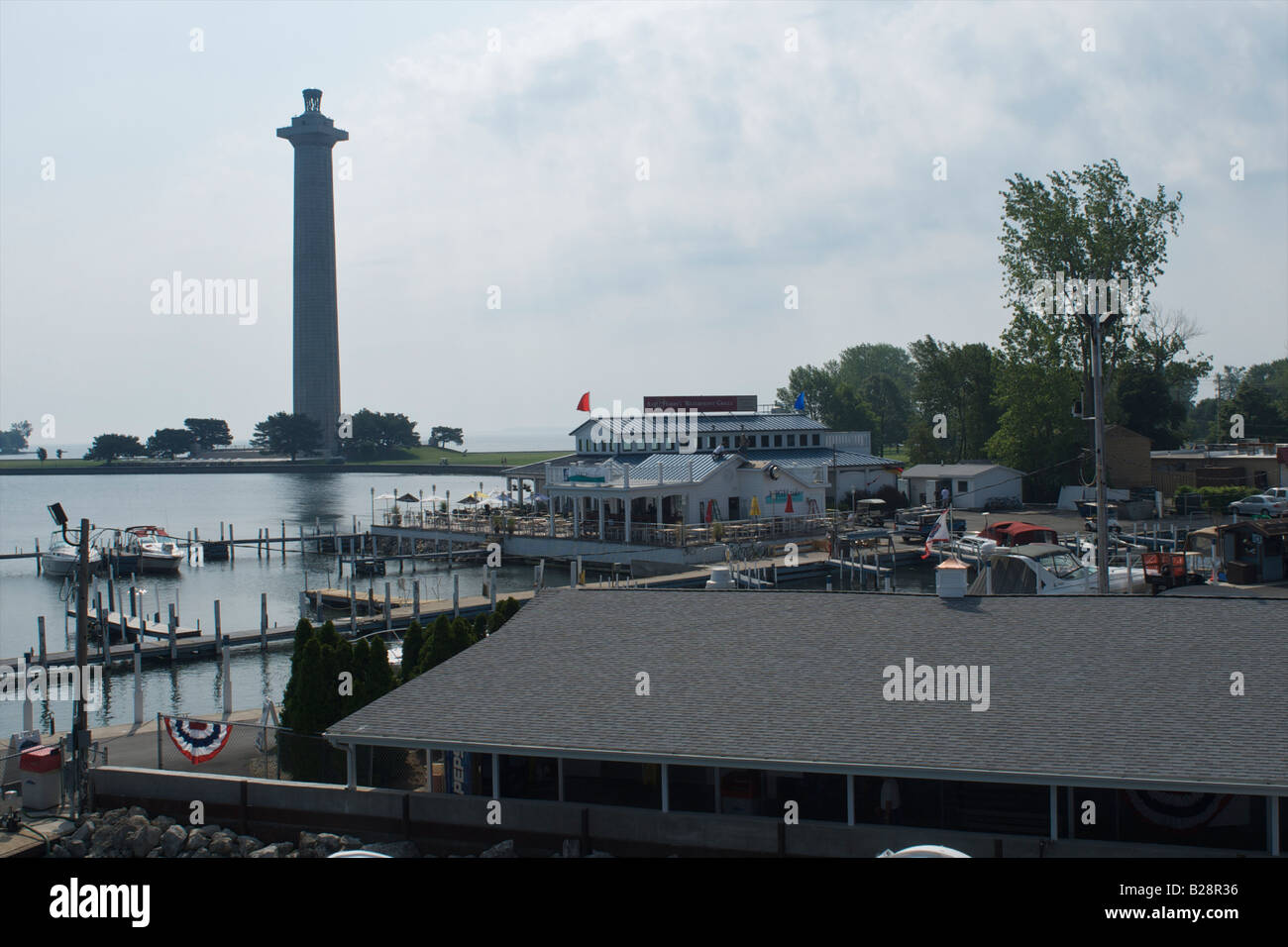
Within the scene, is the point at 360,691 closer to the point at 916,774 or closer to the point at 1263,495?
the point at 916,774

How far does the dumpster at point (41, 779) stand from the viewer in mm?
22656

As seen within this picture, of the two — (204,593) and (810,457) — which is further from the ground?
(810,457)

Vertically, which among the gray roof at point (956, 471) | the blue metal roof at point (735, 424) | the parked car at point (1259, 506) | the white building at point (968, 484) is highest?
the blue metal roof at point (735, 424)

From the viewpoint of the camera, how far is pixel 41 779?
22.7 m

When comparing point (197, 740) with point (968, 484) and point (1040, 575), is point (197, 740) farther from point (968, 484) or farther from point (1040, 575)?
point (968, 484)

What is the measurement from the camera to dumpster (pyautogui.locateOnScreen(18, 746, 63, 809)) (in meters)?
22.7

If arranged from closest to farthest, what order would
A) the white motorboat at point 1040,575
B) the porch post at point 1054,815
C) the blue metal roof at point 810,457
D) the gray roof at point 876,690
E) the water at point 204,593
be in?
the gray roof at point 876,690 → the porch post at point 1054,815 → the water at point 204,593 → the white motorboat at point 1040,575 → the blue metal roof at point 810,457

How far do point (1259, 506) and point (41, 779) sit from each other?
63143 mm

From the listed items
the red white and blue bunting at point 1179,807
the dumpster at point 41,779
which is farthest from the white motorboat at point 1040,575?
the dumpster at point 41,779

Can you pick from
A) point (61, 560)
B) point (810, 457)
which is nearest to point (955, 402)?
point (810, 457)

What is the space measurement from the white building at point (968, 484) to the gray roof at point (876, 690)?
5962cm

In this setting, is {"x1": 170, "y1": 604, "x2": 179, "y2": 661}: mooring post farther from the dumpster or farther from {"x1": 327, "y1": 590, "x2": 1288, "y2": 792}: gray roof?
{"x1": 327, "y1": 590, "x2": 1288, "y2": 792}: gray roof

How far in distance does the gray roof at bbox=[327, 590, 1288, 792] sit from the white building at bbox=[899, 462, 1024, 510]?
59.6 m

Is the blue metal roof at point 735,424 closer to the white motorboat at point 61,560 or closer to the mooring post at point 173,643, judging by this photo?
the white motorboat at point 61,560
